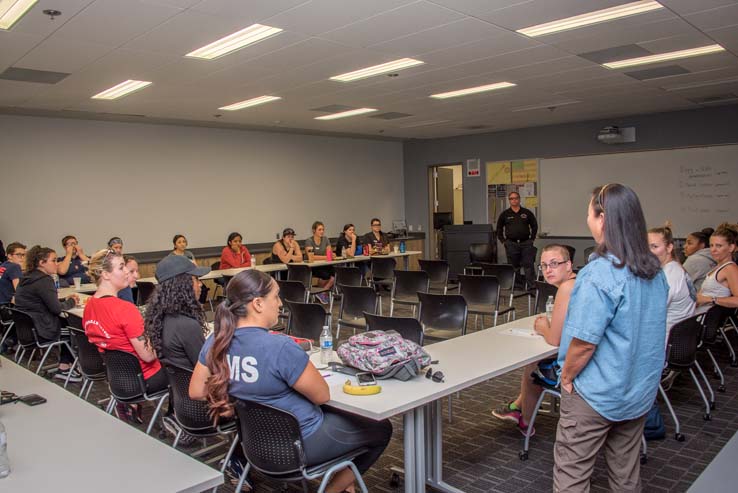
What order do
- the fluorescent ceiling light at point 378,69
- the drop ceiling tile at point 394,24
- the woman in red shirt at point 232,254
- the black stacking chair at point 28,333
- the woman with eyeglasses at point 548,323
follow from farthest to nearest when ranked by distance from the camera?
the woman in red shirt at point 232,254 → the fluorescent ceiling light at point 378,69 → the black stacking chair at point 28,333 → the drop ceiling tile at point 394,24 → the woman with eyeglasses at point 548,323

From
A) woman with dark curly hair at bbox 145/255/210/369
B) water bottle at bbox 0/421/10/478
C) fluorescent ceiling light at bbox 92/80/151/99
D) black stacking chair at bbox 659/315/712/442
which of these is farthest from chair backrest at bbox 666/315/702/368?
fluorescent ceiling light at bbox 92/80/151/99

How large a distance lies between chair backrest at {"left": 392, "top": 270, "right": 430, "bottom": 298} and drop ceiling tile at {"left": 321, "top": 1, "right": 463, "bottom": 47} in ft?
8.72

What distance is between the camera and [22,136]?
8633 millimetres

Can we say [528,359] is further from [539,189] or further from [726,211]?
[539,189]

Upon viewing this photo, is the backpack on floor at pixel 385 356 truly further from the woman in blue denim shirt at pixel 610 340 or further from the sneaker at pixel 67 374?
the sneaker at pixel 67 374

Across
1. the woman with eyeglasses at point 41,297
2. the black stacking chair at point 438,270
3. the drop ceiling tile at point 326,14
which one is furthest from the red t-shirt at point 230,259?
the drop ceiling tile at point 326,14

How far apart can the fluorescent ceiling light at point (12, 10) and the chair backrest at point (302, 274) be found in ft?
13.5

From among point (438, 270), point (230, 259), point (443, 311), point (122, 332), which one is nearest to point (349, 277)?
point (438, 270)

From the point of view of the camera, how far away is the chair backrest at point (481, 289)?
599 cm

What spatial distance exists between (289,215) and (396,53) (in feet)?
22.1

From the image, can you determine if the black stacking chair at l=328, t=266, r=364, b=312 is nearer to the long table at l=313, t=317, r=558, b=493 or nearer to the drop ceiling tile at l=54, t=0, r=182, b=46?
the long table at l=313, t=317, r=558, b=493

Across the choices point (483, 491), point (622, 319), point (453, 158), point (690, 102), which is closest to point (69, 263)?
point (483, 491)

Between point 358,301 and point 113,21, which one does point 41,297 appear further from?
point 358,301

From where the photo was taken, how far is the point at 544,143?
1179cm
